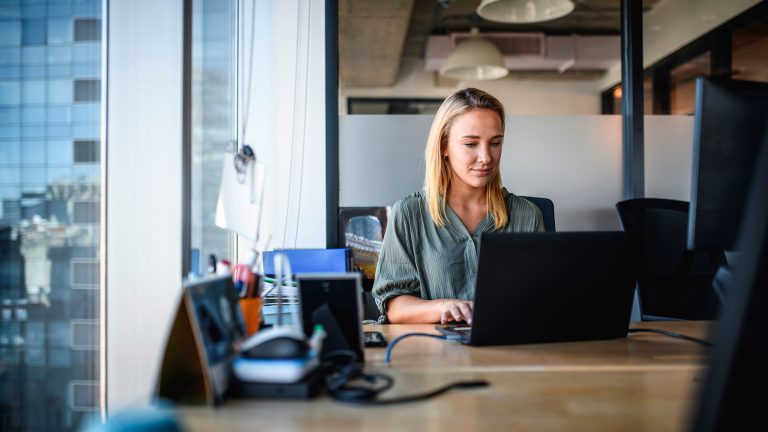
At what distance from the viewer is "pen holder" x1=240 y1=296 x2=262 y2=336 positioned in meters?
1.04

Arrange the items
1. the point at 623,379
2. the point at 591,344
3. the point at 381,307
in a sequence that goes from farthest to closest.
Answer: the point at 381,307 < the point at 591,344 < the point at 623,379

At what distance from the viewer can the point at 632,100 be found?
9.47 feet

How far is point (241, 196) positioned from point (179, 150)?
22cm

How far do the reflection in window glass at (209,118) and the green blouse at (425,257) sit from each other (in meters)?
0.55

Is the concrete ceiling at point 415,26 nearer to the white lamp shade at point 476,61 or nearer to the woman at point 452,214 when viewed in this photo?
the white lamp shade at point 476,61

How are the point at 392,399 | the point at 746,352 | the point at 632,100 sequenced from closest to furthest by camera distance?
the point at 746,352 → the point at 392,399 → the point at 632,100

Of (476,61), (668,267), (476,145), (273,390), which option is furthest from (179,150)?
(476,61)

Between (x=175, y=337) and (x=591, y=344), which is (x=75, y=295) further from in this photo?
(x=591, y=344)

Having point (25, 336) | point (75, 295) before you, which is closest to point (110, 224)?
point (75, 295)

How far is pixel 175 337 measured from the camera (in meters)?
0.81

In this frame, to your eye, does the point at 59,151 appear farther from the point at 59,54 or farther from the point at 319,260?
the point at 319,260

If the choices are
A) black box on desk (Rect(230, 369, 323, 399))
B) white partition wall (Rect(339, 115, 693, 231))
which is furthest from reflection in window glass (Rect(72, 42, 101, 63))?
white partition wall (Rect(339, 115, 693, 231))

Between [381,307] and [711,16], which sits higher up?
[711,16]

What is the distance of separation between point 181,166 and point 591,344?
95 cm
